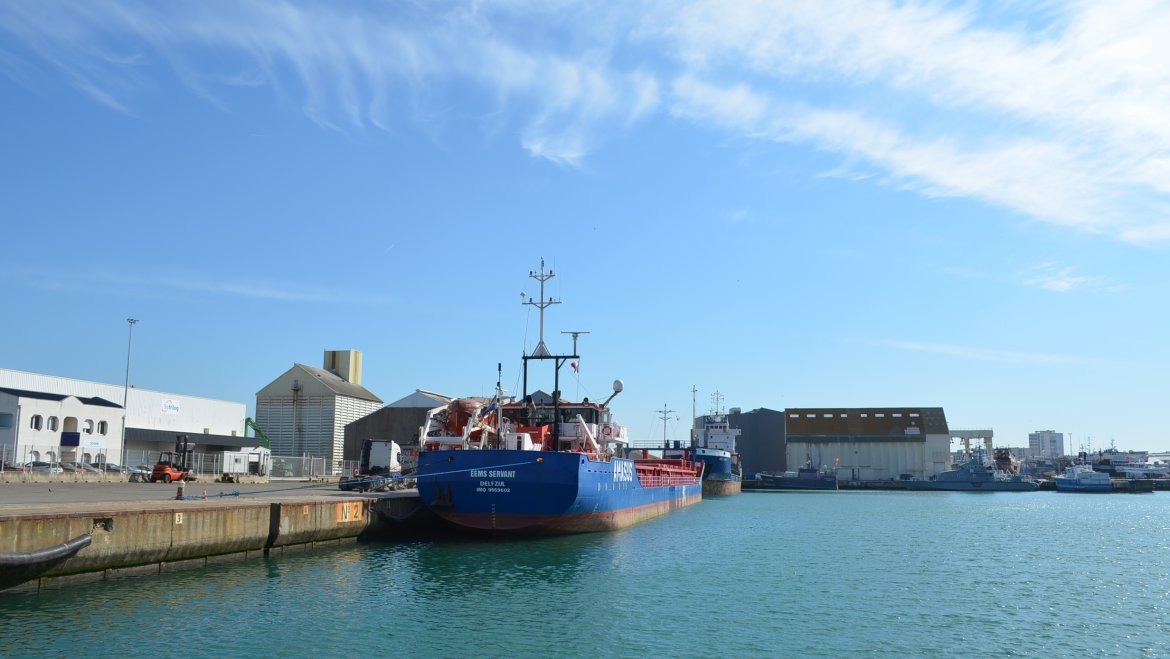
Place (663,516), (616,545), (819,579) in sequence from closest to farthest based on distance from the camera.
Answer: (819,579) → (616,545) → (663,516)

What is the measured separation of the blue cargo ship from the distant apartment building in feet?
128

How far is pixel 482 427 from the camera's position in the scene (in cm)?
2744

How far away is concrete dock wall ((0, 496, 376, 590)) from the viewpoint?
1529cm

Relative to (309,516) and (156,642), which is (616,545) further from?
(156,642)

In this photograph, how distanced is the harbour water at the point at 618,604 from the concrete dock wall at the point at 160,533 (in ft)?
1.52

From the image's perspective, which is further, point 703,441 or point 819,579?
point 703,441

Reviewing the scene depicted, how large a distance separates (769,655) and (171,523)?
1294 centimetres

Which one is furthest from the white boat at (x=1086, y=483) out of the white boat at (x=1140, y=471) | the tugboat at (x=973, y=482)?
the white boat at (x=1140, y=471)

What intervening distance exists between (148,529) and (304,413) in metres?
52.1

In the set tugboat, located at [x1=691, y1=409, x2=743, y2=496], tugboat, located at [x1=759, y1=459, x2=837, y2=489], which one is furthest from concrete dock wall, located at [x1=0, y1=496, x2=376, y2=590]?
tugboat, located at [x1=759, y1=459, x2=837, y2=489]

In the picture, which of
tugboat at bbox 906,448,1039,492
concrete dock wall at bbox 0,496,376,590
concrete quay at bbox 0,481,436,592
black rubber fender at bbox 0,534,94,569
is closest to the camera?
black rubber fender at bbox 0,534,94,569

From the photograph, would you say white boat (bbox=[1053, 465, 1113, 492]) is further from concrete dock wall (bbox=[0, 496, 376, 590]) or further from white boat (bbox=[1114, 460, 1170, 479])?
concrete dock wall (bbox=[0, 496, 376, 590])

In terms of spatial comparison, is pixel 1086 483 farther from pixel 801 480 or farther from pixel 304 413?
pixel 304 413

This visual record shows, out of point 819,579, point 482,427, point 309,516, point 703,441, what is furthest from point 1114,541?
point 703,441
